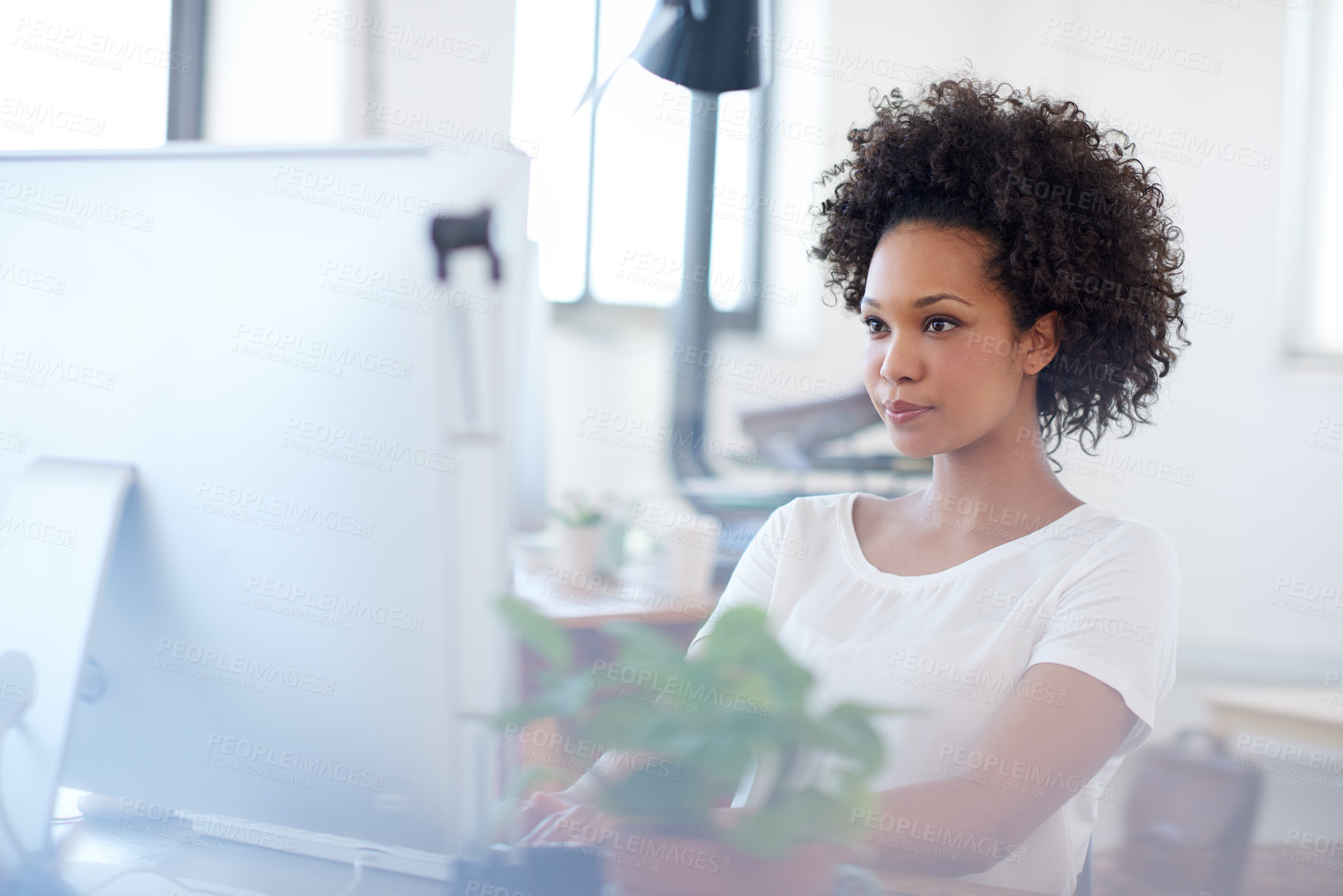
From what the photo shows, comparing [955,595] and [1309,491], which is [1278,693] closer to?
[1309,491]

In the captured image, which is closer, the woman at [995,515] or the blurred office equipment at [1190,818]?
the woman at [995,515]

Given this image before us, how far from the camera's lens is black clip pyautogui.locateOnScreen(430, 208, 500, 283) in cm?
54

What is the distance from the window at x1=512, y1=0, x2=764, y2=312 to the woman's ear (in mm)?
2134

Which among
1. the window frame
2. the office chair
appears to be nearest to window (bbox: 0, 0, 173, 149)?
the window frame

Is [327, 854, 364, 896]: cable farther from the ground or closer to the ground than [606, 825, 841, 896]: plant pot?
closer to the ground

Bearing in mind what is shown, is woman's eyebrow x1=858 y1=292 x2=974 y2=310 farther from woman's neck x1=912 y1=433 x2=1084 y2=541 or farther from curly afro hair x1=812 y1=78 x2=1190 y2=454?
woman's neck x1=912 y1=433 x2=1084 y2=541

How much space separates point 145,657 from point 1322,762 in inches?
114

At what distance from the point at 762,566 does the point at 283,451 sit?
0.72 meters

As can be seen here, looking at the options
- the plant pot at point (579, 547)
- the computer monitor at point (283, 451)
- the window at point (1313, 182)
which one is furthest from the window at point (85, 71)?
the window at point (1313, 182)

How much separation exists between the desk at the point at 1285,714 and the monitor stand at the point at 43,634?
2783 mm

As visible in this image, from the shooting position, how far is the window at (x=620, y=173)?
2982 millimetres

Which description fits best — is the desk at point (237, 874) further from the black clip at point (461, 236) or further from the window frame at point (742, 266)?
the window frame at point (742, 266)

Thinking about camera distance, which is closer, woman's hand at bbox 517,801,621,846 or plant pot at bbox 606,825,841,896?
plant pot at bbox 606,825,841,896

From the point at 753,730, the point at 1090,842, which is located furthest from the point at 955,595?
the point at 753,730
